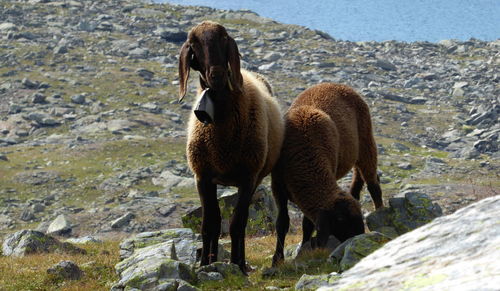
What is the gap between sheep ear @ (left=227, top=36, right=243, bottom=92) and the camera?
10.3 m

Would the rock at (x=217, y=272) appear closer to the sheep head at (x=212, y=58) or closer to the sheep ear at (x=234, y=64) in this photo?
the sheep head at (x=212, y=58)

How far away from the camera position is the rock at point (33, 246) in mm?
16141

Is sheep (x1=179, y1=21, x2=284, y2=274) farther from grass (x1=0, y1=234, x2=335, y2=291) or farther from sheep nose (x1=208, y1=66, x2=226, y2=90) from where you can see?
grass (x1=0, y1=234, x2=335, y2=291)

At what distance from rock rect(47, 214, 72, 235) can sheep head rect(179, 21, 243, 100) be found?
1054 inches

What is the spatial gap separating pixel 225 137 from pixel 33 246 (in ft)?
26.5

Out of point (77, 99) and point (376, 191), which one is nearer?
point (376, 191)

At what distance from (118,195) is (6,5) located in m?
94.8

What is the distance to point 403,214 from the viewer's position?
13617 mm

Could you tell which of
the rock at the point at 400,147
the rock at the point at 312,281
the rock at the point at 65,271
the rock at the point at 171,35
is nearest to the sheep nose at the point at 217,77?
the rock at the point at 312,281

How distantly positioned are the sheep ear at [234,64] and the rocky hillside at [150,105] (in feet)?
55.4

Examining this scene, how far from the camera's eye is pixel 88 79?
93875 mm

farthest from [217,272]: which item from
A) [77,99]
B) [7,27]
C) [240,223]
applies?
[7,27]

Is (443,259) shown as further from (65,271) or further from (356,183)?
(356,183)

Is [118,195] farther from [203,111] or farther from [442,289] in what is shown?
[442,289]
